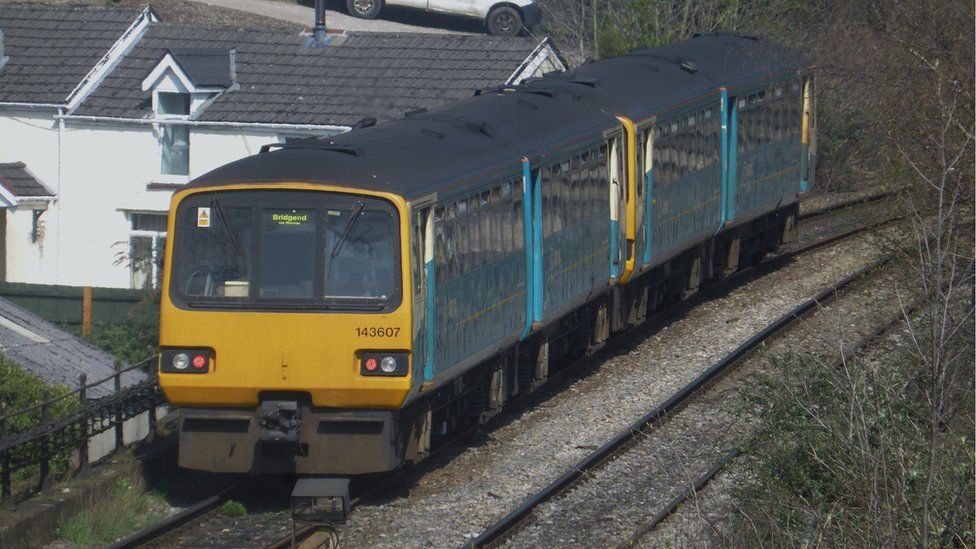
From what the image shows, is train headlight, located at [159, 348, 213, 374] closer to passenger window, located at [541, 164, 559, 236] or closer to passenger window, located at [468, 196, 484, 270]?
passenger window, located at [468, 196, 484, 270]

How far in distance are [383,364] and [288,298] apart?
795 mm

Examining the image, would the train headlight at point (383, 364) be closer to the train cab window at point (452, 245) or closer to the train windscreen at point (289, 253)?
the train windscreen at point (289, 253)

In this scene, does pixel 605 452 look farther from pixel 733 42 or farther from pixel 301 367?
pixel 733 42

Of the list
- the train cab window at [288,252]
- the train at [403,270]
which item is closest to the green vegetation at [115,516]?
the train at [403,270]

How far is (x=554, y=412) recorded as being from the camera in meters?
13.6

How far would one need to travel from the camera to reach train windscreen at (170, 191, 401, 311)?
10188 millimetres

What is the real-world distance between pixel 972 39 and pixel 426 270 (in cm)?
804

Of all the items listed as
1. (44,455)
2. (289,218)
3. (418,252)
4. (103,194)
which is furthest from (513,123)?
(103,194)

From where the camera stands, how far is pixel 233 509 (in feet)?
34.9

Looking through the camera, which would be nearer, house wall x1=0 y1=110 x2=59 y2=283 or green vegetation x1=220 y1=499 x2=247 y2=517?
green vegetation x1=220 y1=499 x2=247 y2=517

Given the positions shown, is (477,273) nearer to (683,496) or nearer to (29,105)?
(683,496)

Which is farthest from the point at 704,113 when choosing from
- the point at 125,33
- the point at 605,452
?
the point at 125,33

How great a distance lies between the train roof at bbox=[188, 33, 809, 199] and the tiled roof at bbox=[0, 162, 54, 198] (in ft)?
33.5

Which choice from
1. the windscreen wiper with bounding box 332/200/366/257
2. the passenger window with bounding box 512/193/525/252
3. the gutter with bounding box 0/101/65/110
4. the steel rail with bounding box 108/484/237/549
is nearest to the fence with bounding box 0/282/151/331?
the gutter with bounding box 0/101/65/110
